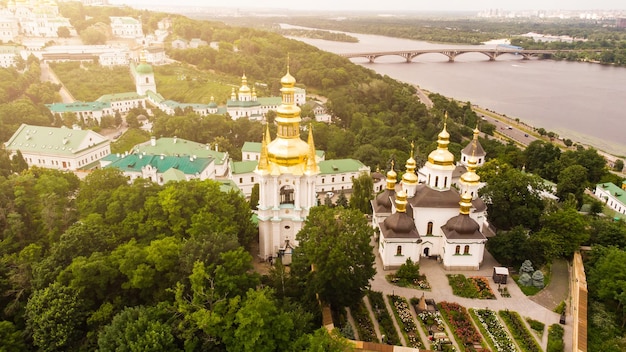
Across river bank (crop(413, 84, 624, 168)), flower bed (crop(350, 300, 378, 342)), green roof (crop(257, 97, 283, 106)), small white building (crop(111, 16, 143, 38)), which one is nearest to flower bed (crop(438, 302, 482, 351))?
flower bed (crop(350, 300, 378, 342))

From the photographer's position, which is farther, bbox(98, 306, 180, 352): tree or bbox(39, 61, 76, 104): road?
bbox(39, 61, 76, 104): road

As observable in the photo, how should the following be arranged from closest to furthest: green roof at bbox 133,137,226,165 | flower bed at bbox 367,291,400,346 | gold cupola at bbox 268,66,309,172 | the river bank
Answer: flower bed at bbox 367,291,400,346 < gold cupola at bbox 268,66,309,172 < green roof at bbox 133,137,226,165 < the river bank

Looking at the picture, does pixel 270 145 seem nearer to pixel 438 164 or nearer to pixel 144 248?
pixel 144 248

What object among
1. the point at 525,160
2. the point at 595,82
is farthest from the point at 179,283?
the point at 595,82

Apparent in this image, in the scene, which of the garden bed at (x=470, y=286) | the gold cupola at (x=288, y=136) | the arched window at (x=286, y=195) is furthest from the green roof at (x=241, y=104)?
the garden bed at (x=470, y=286)

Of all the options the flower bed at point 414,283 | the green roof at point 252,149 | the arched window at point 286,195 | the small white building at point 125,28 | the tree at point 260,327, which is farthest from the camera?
the small white building at point 125,28

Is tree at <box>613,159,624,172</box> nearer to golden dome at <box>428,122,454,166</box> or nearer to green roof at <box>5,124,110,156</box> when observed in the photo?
golden dome at <box>428,122,454,166</box>

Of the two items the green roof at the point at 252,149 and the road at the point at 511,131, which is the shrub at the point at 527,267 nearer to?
the green roof at the point at 252,149
